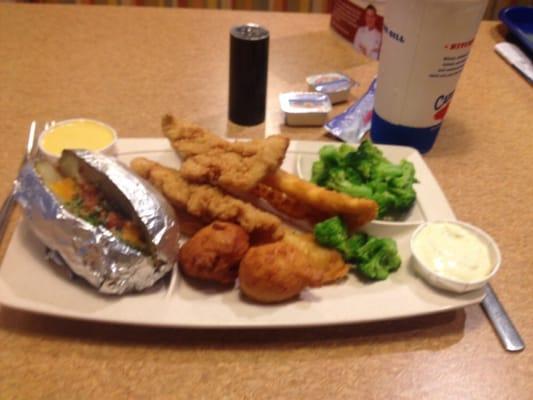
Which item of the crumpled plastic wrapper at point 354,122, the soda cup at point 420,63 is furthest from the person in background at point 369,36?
the soda cup at point 420,63

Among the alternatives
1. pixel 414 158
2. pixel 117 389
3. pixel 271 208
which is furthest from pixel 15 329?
pixel 414 158

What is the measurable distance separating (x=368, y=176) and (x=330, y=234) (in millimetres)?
192

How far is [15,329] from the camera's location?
2.56 feet

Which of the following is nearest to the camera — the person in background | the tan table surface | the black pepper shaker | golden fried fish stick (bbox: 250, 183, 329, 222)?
the tan table surface

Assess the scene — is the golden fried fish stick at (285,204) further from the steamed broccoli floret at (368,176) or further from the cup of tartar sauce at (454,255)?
the cup of tartar sauce at (454,255)

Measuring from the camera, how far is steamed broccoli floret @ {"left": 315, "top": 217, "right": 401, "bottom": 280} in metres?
0.85

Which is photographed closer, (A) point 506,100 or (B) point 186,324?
(B) point 186,324

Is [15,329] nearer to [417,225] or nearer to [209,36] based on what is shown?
[417,225]

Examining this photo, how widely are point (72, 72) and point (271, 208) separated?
0.74 metres

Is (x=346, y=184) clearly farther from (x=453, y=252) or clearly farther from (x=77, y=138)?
(x=77, y=138)

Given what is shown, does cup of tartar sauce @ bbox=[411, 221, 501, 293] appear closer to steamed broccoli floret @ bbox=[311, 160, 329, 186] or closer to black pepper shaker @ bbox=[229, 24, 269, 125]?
steamed broccoli floret @ bbox=[311, 160, 329, 186]

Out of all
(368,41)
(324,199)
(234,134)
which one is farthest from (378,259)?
(368,41)

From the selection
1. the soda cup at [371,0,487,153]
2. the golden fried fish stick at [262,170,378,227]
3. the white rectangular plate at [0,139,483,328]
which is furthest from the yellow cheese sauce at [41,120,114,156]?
the soda cup at [371,0,487,153]

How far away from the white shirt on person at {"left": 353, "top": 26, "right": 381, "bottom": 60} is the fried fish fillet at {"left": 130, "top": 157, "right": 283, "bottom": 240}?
32.0 inches
